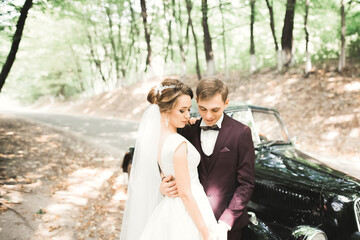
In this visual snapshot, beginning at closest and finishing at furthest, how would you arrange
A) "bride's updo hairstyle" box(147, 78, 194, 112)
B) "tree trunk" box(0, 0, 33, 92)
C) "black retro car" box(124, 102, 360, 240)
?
"bride's updo hairstyle" box(147, 78, 194, 112) → "black retro car" box(124, 102, 360, 240) → "tree trunk" box(0, 0, 33, 92)

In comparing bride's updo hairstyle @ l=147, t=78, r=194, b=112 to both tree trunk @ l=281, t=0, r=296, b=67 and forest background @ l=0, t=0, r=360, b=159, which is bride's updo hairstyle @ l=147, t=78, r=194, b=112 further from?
tree trunk @ l=281, t=0, r=296, b=67

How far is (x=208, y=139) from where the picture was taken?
2166 mm

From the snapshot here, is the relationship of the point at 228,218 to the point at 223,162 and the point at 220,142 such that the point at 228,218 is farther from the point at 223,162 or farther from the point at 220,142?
the point at 220,142

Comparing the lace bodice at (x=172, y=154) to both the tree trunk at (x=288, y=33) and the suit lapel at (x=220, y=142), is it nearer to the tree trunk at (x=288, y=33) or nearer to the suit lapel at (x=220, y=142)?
the suit lapel at (x=220, y=142)

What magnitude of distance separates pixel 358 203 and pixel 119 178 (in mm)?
5329

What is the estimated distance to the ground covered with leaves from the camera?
3904mm

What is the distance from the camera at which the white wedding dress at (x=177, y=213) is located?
192cm

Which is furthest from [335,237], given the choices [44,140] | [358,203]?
[44,140]

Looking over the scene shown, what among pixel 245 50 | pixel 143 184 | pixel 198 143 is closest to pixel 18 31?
pixel 143 184

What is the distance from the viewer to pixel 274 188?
10.3 ft

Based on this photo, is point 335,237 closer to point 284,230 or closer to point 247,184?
point 284,230

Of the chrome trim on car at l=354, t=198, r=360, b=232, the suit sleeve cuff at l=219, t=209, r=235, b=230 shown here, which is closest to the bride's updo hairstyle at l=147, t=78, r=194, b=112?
the suit sleeve cuff at l=219, t=209, r=235, b=230

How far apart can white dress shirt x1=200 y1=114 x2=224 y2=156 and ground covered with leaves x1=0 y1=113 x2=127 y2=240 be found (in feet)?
9.06

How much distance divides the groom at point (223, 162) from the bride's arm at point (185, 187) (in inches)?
5.7
